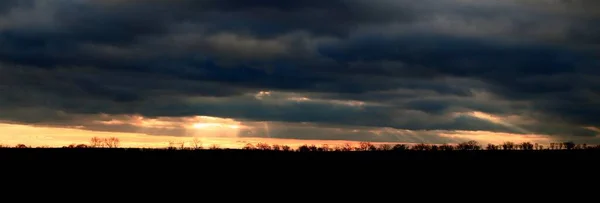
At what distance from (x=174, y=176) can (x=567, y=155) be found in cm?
3314

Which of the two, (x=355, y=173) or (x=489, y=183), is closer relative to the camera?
(x=489, y=183)

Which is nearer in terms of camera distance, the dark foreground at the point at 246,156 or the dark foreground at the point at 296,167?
the dark foreground at the point at 296,167

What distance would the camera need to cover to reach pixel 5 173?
1540 inches

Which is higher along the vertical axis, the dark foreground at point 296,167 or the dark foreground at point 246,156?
the dark foreground at point 246,156

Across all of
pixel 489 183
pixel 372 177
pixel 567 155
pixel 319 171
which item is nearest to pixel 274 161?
pixel 319 171

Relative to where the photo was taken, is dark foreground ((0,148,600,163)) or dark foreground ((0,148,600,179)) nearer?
dark foreground ((0,148,600,179))

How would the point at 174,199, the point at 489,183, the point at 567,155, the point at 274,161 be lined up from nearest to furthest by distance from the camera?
the point at 174,199
the point at 489,183
the point at 274,161
the point at 567,155

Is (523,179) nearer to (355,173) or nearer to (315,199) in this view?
(355,173)

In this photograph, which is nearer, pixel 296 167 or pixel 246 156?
pixel 296 167

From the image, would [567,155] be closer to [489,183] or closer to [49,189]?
[489,183]

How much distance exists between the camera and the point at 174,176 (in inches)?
1523

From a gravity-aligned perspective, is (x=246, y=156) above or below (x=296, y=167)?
above

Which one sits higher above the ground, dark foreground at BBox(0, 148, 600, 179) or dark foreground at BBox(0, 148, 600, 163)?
dark foreground at BBox(0, 148, 600, 163)

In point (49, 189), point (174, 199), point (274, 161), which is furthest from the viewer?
point (274, 161)
